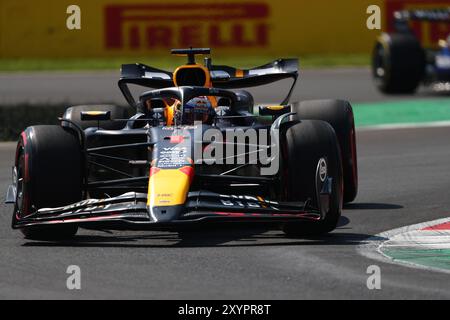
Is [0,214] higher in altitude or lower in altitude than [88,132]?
lower

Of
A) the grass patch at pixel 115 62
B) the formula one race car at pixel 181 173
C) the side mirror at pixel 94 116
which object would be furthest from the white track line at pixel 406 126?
the grass patch at pixel 115 62

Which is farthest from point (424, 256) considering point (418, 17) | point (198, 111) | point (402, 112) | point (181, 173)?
point (418, 17)

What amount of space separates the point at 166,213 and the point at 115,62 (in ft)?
65.5

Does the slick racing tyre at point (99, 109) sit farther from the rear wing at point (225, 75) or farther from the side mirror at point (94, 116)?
the side mirror at point (94, 116)

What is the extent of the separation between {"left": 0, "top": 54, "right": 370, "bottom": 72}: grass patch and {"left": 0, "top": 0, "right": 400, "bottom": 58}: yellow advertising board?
0.14m

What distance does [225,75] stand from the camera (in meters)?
12.1

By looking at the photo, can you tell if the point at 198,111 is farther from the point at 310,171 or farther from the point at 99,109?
the point at 99,109

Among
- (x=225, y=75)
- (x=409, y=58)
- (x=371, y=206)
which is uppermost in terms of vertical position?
(x=225, y=75)

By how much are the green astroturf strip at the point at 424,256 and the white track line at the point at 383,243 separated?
0.06 meters

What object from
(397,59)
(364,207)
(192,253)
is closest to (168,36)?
(397,59)

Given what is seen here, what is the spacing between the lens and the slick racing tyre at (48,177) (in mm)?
9797

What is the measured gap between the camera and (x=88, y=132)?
34.9 feet
